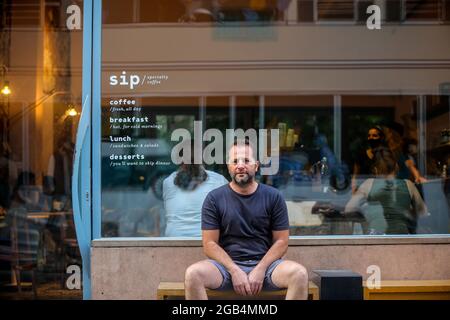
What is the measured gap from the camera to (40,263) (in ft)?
21.0

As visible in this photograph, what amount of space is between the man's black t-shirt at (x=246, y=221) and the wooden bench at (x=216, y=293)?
0.22 m

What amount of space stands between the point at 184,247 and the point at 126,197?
49.9 inches

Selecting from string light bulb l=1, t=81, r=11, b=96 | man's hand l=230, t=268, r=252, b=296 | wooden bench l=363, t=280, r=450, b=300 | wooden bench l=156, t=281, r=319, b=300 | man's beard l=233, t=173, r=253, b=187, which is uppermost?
string light bulb l=1, t=81, r=11, b=96

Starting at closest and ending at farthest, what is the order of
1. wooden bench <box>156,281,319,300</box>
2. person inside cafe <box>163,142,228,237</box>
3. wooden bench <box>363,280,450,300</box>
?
1. wooden bench <box>156,281,319,300</box>
2. wooden bench <box>363,280,450,300</box>
3. person inside cafe <box>163,142,228,237</box>

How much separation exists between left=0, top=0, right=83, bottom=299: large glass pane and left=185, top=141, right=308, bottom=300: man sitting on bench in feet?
10.2

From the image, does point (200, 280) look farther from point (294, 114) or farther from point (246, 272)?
point (294, 114)

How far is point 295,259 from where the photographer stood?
4379 millimetres

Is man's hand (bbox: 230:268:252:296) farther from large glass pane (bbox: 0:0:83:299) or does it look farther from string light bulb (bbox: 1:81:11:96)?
string light bulb (bbox: 1:81:11:96)

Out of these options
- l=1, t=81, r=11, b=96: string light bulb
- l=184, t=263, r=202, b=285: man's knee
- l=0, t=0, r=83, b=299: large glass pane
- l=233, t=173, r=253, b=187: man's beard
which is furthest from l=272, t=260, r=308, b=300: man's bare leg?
l=1, t=81, r=11, b=96: string light bulb

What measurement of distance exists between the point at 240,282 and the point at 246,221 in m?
0.40

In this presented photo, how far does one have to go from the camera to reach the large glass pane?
6.86 meters

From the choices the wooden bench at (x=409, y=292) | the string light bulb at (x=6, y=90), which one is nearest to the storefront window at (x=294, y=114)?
the wooden bench at (x=409, y=292)

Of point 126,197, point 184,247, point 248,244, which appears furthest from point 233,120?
point 248,244

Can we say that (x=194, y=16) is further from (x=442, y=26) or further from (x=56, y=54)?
(x=442, y=26)
